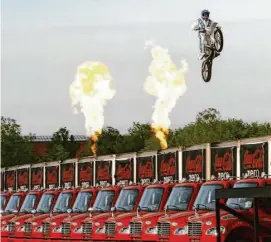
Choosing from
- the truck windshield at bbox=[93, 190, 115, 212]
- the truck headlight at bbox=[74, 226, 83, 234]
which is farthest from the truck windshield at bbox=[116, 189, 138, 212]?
the truck headlight at bbox=[74, 226, 83, 234]

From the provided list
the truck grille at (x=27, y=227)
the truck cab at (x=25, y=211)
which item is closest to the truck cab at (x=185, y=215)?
the truck grille at (x=27, y=227)

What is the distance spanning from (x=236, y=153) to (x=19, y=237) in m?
11.5

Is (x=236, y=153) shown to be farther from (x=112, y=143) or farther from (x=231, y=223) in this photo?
(x=112, y=143)

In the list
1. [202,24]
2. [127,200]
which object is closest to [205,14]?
Answer: [202,24]

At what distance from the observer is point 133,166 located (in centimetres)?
3086

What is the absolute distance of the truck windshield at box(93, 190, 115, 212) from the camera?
28.9m

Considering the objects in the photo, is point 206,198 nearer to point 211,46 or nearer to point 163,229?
point 163,229

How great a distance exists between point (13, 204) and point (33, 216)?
398 cm

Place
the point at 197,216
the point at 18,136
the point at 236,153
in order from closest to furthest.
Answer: the point at 197,216, the point at 236,153, the point at 18,136

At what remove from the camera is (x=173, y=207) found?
24812mm

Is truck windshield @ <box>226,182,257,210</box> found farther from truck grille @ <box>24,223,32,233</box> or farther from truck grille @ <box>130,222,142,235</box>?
truck grille @ <box>24,223,32,233</box>

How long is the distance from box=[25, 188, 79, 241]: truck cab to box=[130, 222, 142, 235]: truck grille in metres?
5.87

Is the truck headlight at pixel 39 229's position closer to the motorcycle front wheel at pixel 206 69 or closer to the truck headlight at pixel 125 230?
the truck headlight at pixel 125 230

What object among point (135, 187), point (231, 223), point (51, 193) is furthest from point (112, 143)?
point (231, 223)
